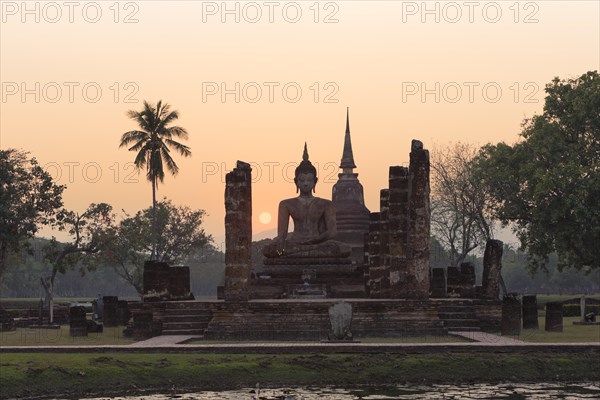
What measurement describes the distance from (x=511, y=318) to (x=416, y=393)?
12172mm

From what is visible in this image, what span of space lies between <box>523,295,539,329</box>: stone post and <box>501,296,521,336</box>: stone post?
3.78 meters

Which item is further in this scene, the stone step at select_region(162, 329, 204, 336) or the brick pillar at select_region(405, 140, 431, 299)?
the brick pillar at select_region(405, 140, 431, 299)

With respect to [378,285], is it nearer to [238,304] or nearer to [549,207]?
[238,304]

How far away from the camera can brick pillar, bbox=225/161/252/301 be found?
1383 inches

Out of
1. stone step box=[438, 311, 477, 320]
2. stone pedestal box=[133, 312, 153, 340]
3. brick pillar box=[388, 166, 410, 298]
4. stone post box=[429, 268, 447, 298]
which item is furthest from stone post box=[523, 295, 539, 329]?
stone pedestal box=[133, 312, 153, 340]

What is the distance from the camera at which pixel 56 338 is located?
120 ft

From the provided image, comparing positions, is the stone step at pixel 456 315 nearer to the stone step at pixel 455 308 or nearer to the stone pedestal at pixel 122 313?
the stone step at pixel 455 308

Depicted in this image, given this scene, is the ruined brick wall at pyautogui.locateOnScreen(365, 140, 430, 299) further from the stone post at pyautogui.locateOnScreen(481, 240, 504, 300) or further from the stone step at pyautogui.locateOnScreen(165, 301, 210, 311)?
the stone step at pyautogui.locateOnScreen(165, 301, 210, 311)

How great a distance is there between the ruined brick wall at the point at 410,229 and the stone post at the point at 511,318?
262cm

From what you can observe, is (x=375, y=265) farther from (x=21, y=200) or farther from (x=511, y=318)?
(x=21, y=200)

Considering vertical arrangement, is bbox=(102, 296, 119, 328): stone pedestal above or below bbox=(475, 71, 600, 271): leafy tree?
below

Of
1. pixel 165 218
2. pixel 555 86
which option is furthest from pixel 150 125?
pixel 555 86

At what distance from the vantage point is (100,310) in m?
50.6

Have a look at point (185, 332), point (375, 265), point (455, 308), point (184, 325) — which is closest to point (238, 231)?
point (184, 325)
